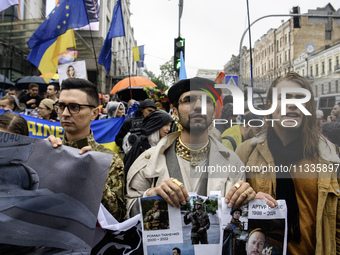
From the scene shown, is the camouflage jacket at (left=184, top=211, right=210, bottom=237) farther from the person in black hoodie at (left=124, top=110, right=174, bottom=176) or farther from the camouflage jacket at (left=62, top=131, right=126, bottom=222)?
the person in black hoodie at (left=124, top=110, right=174, bottom=176)

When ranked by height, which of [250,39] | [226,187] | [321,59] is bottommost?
[226,187]

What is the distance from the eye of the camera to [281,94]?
5.63 feet

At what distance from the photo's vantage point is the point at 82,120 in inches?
89.0

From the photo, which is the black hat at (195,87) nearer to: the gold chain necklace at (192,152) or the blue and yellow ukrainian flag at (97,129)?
the gold chain necklace at (192,152)

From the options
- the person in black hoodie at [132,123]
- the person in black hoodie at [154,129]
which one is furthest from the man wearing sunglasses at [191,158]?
the person in black hoodie at [132,123]

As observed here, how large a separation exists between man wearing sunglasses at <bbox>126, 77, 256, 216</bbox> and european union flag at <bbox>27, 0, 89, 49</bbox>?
15.5 feet

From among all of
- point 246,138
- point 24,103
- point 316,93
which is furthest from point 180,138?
point 24,103

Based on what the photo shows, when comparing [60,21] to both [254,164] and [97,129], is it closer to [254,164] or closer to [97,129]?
[97,129]

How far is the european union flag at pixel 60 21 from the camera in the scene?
587 centimetres

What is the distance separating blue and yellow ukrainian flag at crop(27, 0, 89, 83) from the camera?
5895mm

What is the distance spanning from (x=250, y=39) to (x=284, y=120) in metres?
0.54

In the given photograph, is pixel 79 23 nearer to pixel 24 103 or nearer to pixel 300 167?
pixel 24 103

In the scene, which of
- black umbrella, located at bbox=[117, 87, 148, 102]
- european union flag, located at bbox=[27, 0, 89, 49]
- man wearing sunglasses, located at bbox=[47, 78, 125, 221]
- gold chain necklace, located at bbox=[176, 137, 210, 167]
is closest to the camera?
gold chain necklace, located at bbox=[176, 137, 210, 167]

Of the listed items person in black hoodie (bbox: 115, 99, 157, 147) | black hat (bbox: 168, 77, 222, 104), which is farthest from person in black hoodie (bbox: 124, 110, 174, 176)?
black hat (bbox: 168, 77, 222, 104)
